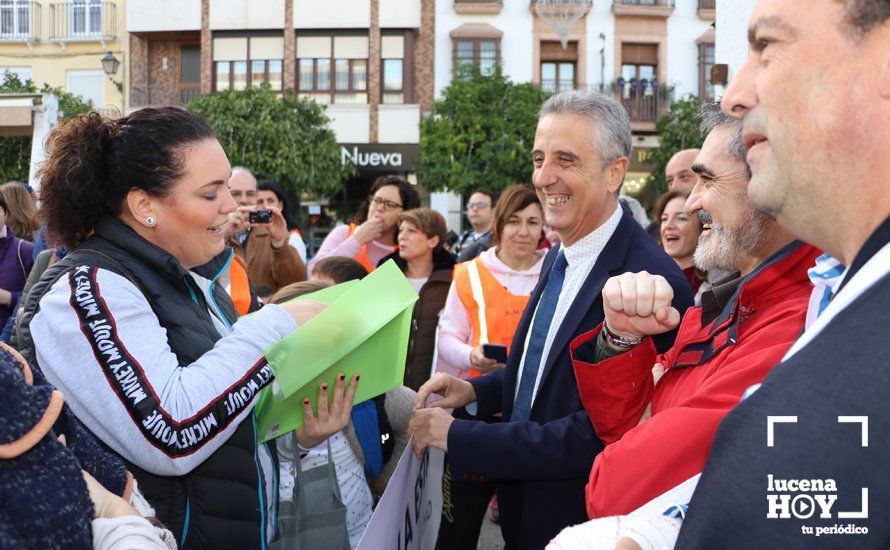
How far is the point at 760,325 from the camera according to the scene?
160 cm

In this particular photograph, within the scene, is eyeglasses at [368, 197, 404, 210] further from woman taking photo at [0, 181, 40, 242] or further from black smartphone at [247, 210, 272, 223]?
woman taking photo at [0, 181, 40, 242]

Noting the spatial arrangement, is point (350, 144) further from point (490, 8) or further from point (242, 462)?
point (242, 462)

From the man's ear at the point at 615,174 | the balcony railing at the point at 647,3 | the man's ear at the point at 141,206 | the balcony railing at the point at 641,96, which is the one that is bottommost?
the man's ear at the point at 141,206

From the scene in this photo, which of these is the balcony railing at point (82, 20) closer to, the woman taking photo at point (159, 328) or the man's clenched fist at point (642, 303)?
the woman taking photo at point (159, 328)

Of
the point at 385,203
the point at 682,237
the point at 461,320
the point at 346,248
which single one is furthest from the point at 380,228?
the point at 682,237

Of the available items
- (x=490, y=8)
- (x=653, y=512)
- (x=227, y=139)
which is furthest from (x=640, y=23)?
(x=653, y=512)

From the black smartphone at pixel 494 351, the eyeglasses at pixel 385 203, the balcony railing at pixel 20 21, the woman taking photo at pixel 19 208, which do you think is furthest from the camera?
the balcony railing at pixel 20 21

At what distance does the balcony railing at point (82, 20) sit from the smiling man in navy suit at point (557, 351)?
26.4 metres

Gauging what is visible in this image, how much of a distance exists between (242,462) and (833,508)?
1514 millimetres

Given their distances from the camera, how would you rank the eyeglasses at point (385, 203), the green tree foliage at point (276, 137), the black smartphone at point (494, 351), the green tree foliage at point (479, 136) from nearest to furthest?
the black smartphone at point (494, 351), the eyeglasses at point (385, 203), the green tree foliage at point (276, 137), the green tree foliage at point (479, 136)

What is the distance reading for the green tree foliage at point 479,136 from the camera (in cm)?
2041

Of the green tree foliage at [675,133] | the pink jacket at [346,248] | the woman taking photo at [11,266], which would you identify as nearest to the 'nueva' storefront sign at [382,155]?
the green tree foliage at [675,133]

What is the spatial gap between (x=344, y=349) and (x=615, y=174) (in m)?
A: 1.29

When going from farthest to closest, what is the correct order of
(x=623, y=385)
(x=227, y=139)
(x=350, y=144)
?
(x=350, y=144) < (x=227, y=139) < (x=623, y=385)
